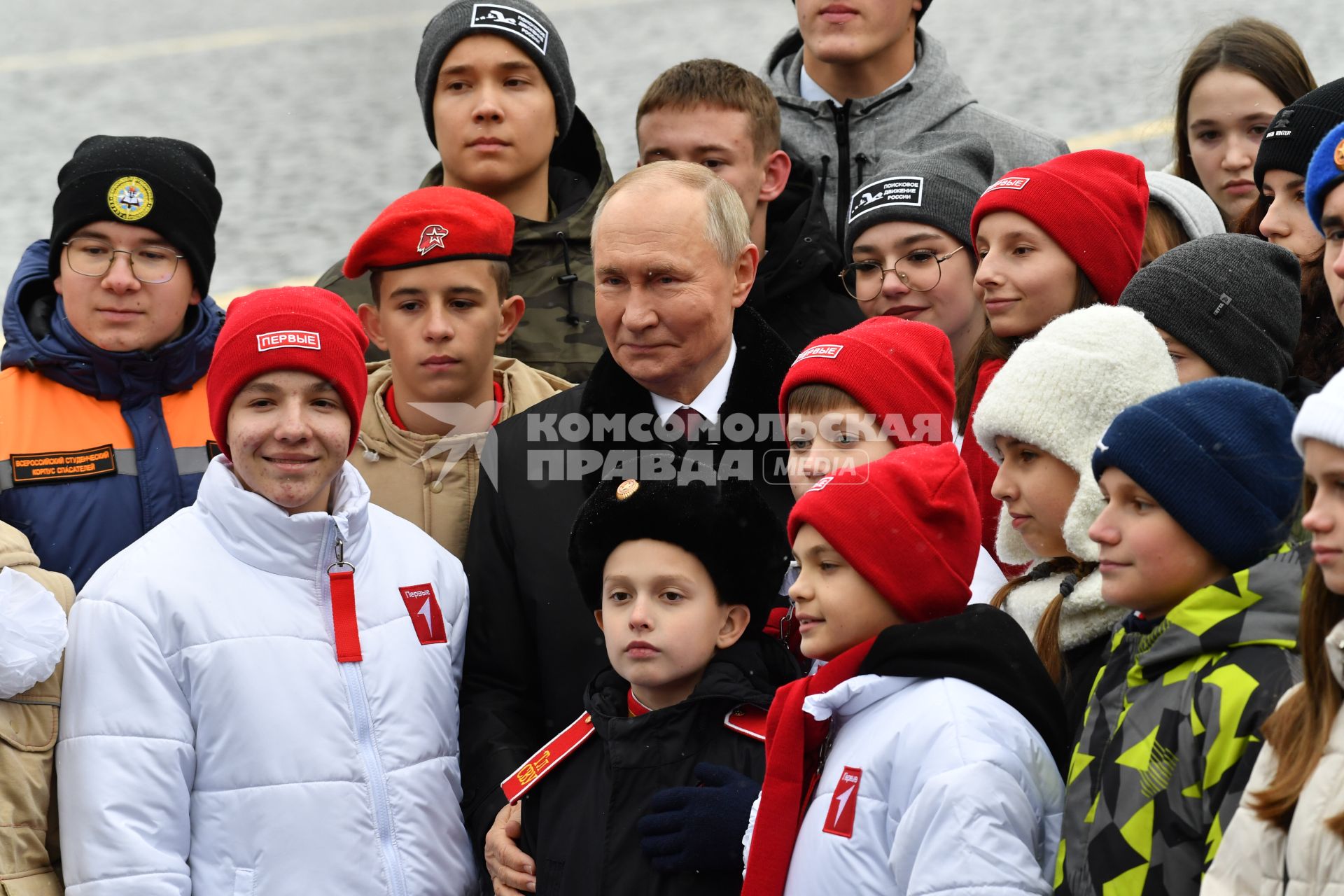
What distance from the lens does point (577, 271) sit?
16.0 feet

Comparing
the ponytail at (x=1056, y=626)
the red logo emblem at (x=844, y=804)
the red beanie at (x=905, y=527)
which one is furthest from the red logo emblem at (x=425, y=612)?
the ponytail at (x=1056, y=626)

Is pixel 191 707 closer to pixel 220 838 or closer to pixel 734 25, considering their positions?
pixel 220 838

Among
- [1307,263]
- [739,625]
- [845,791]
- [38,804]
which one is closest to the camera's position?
[845,791]

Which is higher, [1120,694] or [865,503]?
[865,503]

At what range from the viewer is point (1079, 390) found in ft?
10.4

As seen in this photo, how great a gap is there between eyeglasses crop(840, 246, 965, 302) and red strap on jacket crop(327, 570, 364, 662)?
5.08 feet

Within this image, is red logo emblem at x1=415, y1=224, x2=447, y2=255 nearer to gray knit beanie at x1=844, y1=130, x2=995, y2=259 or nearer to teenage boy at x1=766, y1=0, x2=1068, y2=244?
gray knit beanie at x1=844, y1=130, x2=995, y2=259

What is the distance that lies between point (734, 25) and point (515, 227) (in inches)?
668

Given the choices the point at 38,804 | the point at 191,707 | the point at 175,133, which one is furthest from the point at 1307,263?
the point at 175,133

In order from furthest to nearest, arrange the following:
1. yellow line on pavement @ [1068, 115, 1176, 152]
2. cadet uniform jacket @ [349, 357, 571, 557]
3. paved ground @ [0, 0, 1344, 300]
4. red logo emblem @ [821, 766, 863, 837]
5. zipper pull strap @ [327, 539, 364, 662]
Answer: paved ground @ [0, 0, 1344, 300], yellow line on pavement @ [1068, 115, 1176, 152], cadet uniform jacket @ [349, 357, 571, 557], zipper pull strap @ [327, 539, 364, 662], red logo emblem @ [821, 766, 863, 837]

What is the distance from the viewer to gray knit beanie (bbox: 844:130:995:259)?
14.3 feet

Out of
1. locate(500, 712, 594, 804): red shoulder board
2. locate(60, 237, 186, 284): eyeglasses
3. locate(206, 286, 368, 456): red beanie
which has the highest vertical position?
locate(60, 237, 186, 284): eyeglasses

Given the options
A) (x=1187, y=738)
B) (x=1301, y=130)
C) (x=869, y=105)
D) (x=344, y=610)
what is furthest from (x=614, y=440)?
(x=869, y=105)

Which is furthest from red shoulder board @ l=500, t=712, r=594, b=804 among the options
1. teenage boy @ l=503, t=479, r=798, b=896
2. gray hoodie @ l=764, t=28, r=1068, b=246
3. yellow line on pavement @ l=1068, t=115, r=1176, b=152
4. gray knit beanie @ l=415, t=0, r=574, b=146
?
yellow line on pavement @ l=1068, t=115, r=1176, b=152
